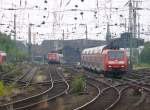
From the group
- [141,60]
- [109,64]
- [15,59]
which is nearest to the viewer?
[109,64]

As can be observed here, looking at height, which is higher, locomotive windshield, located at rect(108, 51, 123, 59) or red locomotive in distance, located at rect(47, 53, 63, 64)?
locomotive windshield, located at rect(108, 51, 123, 59)

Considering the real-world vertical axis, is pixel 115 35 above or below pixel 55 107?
above

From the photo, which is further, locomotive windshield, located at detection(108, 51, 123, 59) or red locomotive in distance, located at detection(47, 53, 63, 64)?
red locomotive in distance, located at detection(47, 53, 63, 64)

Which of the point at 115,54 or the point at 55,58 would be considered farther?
the point at 55,58

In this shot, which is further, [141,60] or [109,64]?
[141,60]

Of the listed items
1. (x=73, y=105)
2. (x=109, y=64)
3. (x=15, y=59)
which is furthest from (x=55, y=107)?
(x=15, y=59)

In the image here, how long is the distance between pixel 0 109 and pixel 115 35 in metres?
54.8

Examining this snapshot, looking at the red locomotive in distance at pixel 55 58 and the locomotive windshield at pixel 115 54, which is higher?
the locomotive windshield at pixel 115 54

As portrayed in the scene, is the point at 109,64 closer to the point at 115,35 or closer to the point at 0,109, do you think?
the point at 0,109

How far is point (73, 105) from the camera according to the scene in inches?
669

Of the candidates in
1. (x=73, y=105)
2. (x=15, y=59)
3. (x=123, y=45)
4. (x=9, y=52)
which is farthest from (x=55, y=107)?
(x=15, y=59)

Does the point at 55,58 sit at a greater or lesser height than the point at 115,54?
lesser

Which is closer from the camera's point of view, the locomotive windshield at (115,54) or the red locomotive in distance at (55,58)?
the locomotive windshield at (115,54)

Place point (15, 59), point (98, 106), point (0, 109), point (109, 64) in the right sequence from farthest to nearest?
1. point (15, 59)
2. point (109, 64)
3. point (98, 106)
4. point (0, 109)
